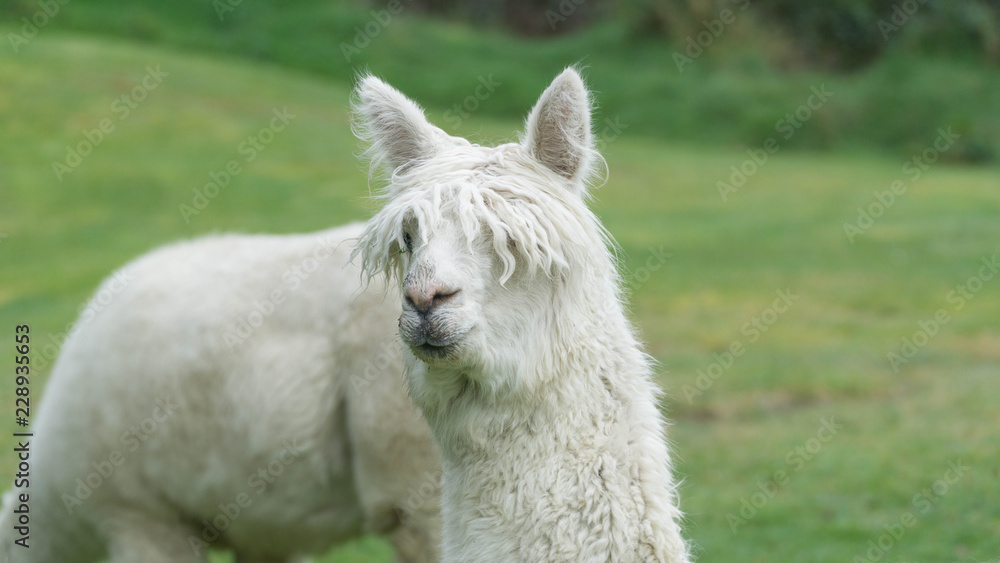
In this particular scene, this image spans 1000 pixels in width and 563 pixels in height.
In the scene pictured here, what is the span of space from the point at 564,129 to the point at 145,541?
117 inches

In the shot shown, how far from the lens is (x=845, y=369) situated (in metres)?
10.6

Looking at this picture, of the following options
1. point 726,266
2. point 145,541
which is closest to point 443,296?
point 145,541

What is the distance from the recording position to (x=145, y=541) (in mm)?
4988

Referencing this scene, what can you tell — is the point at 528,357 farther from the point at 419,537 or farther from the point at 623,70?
the point at 623,70

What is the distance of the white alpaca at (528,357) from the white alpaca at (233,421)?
1.03 meters

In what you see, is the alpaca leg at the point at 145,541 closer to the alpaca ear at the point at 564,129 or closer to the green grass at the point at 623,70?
the alpaca ear at the point at 564,129

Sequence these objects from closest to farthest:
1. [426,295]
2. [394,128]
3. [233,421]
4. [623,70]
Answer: [426,295] → [394,128] → [233,421] → [623,70]

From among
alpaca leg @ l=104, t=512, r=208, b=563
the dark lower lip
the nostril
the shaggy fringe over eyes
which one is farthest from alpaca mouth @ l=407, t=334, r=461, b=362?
alpaca leg @ l=104, t=512, r=208, b=563

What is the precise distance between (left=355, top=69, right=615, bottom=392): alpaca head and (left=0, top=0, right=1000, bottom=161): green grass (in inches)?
756

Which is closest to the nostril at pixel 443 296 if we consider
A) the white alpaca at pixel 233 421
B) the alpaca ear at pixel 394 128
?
the alpaca ear at pixel 394 128

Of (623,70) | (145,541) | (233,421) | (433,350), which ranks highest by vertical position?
(433,350)

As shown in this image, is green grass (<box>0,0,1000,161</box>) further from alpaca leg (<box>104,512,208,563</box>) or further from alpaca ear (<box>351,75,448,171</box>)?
alpaca ear (<box>351,75,448,171</box>)

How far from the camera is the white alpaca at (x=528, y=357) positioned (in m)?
3.20

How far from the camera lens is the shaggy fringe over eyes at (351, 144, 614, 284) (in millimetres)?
3223
